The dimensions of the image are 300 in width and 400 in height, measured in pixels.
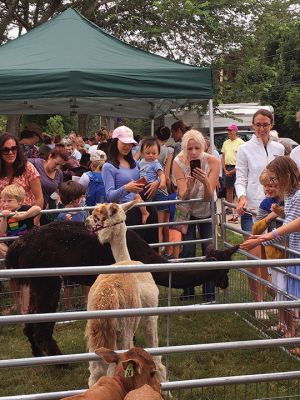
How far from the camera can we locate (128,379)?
8.05ft

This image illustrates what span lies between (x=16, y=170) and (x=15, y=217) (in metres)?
0.53

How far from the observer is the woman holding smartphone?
576 centimetres

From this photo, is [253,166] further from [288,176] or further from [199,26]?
[199,26]

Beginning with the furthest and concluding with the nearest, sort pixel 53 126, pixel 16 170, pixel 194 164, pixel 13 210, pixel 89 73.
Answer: pixel 53 126
pixel 89 73
pixel 194 164
pixel 16 170
pixel 13 210

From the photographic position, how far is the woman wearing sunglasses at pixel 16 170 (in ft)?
17.9

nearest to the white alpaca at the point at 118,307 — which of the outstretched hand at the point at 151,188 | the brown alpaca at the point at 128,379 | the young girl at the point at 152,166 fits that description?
the brown alpaca at the point at 128,379

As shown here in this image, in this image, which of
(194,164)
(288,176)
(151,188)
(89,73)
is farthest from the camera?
(151,188)

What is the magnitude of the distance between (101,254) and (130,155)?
4.99ft

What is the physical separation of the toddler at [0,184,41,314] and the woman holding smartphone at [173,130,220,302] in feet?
5.11

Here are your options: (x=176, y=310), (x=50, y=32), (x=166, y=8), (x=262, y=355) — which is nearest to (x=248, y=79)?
(x=166, y=8)

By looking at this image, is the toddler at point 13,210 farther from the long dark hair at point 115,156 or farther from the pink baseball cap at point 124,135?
the pink baseball cap at point 124,135

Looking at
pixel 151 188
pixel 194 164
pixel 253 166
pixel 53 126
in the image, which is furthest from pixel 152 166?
pixel 53 126

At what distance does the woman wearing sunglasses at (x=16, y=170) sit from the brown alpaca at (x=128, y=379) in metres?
3.38

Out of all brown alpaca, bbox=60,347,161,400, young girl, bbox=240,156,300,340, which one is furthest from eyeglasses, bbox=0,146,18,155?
brown alpaca, bbox=60,347,161,400
